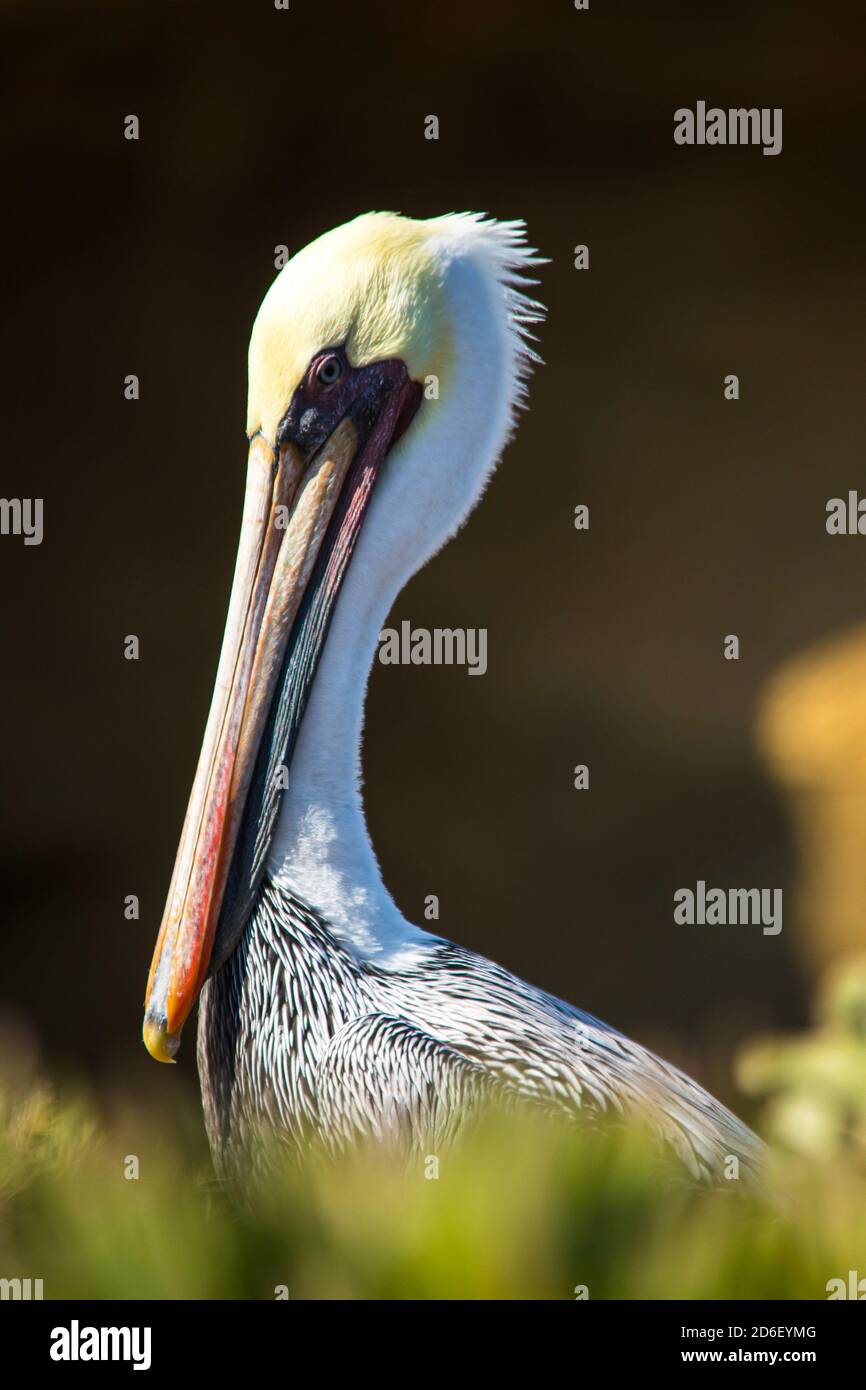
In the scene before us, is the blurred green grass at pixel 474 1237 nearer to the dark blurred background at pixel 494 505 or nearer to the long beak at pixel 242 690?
the long beak at pixel 242 690

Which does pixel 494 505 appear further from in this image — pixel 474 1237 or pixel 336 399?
pixel 474 1237

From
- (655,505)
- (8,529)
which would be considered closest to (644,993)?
(655,505)

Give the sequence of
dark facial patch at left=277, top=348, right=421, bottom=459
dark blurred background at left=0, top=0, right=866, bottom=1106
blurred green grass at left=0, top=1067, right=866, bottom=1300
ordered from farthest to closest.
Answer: dark blurred background at left=0, top=0, right=866, bottom=1106 → dark facial patch at left=277, top=348, right=421, bottom=459 → blurred green grass at left=0, top=1067, right=866, bottom=1300

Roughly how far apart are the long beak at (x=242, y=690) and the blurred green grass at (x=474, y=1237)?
42.0 inches

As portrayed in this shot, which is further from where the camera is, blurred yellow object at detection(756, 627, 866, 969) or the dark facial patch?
blurred yellow object at detection(756, 627, 866, 969)

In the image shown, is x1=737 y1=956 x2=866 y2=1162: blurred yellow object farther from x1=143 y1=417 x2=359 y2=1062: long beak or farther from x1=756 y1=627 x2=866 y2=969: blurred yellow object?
x1=756 y1=627 x2=866 y2=969: blurred yellow object

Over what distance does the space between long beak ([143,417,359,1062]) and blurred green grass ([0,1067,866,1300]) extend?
1.07 m

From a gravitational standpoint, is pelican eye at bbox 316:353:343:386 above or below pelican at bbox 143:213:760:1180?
above

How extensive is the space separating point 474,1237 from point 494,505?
4077mm

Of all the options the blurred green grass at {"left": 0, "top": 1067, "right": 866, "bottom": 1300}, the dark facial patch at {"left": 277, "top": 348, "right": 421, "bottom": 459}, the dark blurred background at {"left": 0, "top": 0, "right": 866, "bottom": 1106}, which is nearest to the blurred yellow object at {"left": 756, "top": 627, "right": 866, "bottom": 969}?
the dark blurred background at {"left": 0, "top": 0, "right": 866, "bottom": 1106}

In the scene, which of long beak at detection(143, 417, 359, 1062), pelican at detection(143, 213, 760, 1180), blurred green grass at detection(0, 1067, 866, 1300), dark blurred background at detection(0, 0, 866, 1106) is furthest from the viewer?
dark blurred background at detection(0, 0, 866, 1106)

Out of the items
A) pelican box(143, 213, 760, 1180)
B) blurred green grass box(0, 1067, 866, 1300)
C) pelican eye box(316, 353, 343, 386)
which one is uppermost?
pelican eye box(316, 353, 343, 386)

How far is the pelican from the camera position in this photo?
258 cm

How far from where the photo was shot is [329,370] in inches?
117
